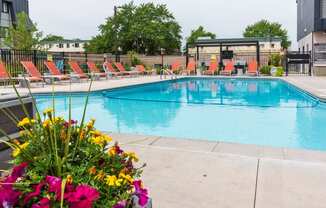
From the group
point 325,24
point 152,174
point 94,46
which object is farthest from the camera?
point 94,46

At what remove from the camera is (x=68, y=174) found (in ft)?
5.44

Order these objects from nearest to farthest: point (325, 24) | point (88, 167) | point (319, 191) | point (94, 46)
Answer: point (88, 167), point (319, 191), point (325, 24), point (94, 46)

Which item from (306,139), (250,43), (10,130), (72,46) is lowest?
(306,139)

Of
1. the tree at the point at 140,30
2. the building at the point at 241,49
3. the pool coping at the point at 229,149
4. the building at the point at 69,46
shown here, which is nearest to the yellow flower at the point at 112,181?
the pool coping at the point at 229,149

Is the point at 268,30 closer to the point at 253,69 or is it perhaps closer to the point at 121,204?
the point at 253,69

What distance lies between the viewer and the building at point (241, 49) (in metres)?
26.1

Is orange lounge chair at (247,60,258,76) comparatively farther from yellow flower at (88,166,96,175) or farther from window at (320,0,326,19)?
yellow flower at (88,166,96,175)

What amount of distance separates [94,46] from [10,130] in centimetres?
4464

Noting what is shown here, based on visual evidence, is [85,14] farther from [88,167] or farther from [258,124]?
[88,167]

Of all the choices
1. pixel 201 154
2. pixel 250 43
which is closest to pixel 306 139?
pixel 201 154

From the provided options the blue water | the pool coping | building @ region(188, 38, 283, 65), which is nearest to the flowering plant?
the pool coping

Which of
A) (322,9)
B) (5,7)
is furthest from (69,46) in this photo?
(322,9)

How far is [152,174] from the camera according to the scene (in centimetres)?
334

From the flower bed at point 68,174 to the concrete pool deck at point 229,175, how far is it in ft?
3.17
